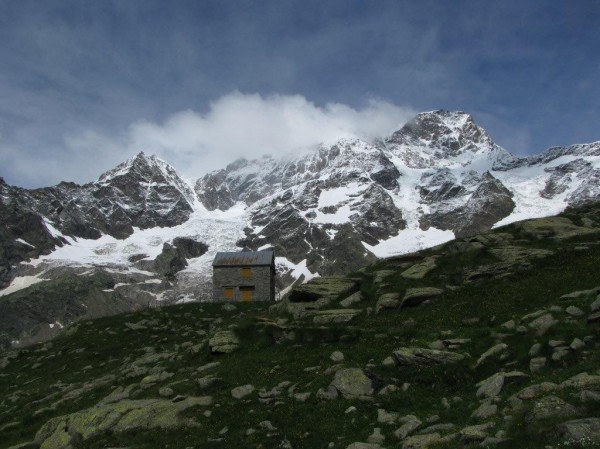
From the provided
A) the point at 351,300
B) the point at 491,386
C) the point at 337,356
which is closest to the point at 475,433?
the point at 491,386

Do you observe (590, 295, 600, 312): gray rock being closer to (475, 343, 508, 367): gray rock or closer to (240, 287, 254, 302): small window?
(475, 343, 508, 367): gray rock

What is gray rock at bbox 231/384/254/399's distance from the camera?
20.9m

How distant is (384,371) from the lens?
20109 mm

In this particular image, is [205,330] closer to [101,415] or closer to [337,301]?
[337,301]

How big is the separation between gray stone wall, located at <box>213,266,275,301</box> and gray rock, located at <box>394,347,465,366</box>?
4705cm

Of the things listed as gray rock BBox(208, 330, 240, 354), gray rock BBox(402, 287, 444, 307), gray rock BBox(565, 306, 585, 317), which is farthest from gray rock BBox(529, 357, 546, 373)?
gray rock BBox(208, 330, 240, 354)

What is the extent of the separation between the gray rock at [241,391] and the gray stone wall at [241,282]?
45.1 metres

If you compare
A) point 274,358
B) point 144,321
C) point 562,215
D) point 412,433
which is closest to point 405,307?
point 274,358

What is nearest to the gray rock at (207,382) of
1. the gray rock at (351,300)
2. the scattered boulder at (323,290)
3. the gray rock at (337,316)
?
the gray rock at (337,316)

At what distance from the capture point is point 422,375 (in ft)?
62.2

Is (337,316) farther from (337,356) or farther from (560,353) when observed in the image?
(560,353)

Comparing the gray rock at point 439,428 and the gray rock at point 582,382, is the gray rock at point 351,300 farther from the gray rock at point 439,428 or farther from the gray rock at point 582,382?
the gray rock at point 582,382

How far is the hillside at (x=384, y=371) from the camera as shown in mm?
14828

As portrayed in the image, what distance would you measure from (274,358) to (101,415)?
307 inches
